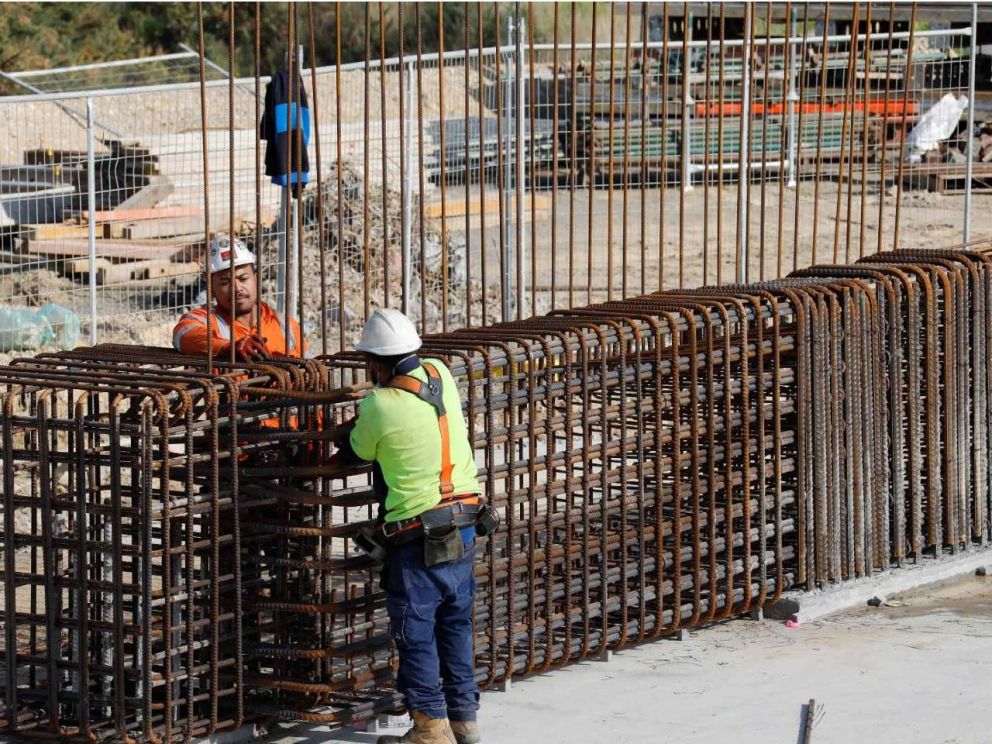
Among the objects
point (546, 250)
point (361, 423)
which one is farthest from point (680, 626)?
point (546, 250)

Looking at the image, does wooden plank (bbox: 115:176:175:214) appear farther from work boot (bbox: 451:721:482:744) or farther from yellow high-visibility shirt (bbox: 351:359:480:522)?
work boot (bbox: 451:721:482:744)

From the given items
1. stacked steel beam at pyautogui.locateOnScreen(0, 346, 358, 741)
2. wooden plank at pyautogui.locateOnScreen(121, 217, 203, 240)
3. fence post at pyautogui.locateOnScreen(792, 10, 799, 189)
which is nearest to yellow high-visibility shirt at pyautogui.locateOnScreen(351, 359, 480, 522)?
stacked steel beam at pyautogui.locateOnScreen(0, 346, 358, 741)

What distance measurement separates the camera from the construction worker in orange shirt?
6723mm

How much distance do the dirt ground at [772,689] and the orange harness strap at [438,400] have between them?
111 centimetres

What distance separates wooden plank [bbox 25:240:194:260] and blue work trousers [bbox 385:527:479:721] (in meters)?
8.79

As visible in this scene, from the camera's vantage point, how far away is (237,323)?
7324 millimetres

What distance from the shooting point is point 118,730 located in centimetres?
589

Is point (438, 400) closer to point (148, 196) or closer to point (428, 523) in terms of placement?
point (428, 523)

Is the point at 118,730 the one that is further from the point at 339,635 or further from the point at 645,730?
the point at 645,730

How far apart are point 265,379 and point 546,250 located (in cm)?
1173

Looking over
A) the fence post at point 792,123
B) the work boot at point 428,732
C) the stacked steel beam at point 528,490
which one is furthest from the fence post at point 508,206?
the work boot at point 428,732

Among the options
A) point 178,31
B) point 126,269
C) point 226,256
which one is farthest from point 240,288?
point 178,31

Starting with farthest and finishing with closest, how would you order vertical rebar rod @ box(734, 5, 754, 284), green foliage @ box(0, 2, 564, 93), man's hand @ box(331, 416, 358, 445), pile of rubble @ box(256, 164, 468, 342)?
green foliage @ box(0, 2, 564, 93), pile of rubble @ box(256, 164, 468, 342), vertical rebar rod @ box(734, 5, 754, 284), man's hand @ box(331, 416, 358, 445)

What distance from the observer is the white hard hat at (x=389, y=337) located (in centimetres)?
591
